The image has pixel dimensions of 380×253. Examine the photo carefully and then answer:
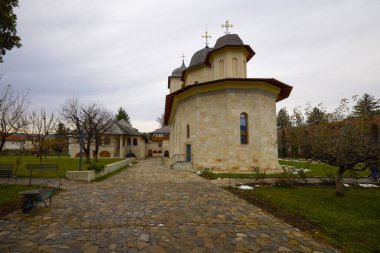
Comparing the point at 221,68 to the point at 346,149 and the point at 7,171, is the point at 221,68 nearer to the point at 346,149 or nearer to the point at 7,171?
the point at 346,149

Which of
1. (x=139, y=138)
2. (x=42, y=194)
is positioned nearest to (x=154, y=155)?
(x=139, y=138)

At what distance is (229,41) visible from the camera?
22000 millimetres

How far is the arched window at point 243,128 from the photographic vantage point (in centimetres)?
1864

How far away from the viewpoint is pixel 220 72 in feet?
71.4

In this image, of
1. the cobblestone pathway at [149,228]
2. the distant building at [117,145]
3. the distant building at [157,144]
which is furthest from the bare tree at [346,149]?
the distant building at [157,144]

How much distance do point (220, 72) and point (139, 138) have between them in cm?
2929

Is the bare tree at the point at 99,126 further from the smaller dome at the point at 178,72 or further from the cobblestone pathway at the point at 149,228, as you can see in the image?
the cobblestone pathway at the point at 149,228

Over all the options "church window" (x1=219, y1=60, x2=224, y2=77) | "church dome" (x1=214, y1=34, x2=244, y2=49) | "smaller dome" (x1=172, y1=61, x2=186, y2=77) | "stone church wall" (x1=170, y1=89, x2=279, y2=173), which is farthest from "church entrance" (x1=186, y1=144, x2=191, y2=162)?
"smaller dome" (x1=172, y1=61, x2=186, y2=77)

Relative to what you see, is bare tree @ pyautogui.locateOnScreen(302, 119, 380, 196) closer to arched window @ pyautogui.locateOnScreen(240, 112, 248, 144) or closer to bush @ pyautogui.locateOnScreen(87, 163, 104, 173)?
arched window @ pyautogui.locateOnScreen(240, 112, 248, 144)

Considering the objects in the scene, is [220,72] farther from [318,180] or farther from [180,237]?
[180,237]

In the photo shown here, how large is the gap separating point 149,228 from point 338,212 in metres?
5.88

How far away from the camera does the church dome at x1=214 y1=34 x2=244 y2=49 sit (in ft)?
71.4

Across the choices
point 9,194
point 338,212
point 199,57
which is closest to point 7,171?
point 9,194

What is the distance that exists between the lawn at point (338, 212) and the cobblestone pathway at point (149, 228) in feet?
2.60
